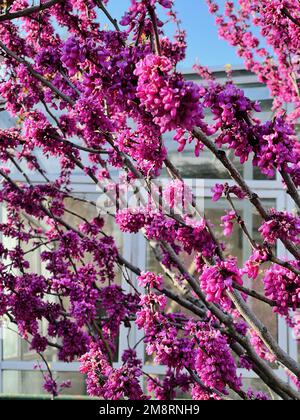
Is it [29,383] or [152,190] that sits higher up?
[152,190]

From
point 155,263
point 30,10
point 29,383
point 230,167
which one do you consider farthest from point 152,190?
point 29,383

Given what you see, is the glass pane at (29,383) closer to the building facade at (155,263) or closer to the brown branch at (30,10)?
the building facade at (155,263)

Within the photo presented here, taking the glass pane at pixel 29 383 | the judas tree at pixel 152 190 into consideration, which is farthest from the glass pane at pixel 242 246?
the judas tree at pixel 152 190

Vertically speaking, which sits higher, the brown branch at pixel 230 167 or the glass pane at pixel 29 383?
the brown branch at pixel 230 167

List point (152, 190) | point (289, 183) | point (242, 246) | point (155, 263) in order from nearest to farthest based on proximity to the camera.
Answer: point (289, 183)
point (152, 190)
point (242, 246)
point (155, 263)

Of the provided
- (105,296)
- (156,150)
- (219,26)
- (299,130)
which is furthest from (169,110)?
(299,130)

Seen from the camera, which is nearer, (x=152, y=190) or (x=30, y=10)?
(x=30, y=10)

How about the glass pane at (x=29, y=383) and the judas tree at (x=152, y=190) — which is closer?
the judas tree at (x=152, y=190)

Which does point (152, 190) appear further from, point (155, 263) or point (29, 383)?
point (29, 383)

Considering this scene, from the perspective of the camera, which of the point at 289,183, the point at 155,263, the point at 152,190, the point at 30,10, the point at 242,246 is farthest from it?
the point at 155,263

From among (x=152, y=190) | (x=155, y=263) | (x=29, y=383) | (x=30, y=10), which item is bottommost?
(x=29, y=383)

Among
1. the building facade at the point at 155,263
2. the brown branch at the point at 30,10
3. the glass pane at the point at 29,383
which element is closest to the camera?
the brown branch at the point at 30,10

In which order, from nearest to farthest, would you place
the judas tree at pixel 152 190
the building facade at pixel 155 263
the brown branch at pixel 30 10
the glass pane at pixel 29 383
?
the judas tree at pixel 152 190 → the brown branch at pixel 30 10 → the building facade at pixel 155 263 → the glass pane at pixel 29 383
